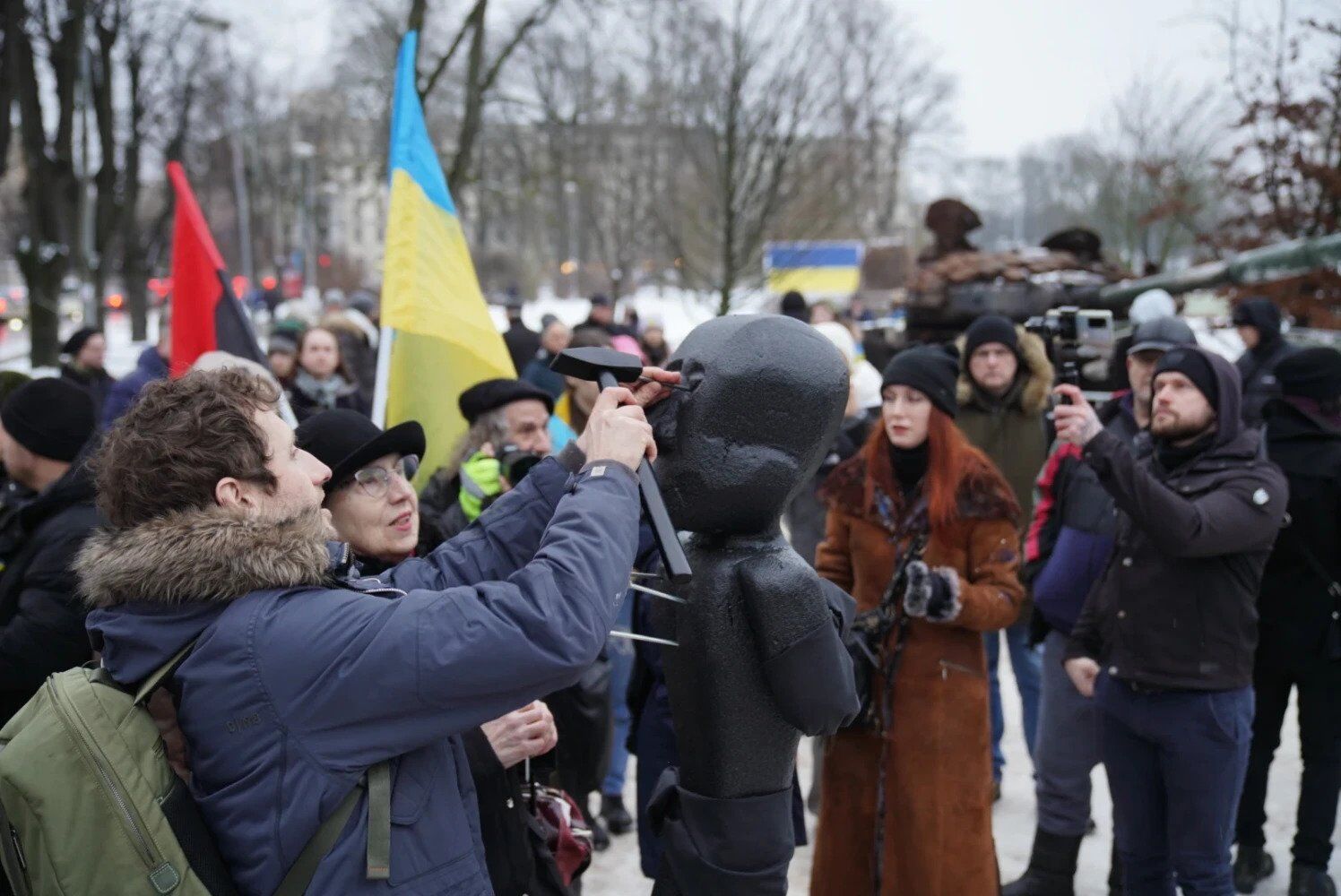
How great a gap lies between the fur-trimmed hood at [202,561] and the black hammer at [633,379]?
56 cm

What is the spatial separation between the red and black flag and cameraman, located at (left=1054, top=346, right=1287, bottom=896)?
326 cm

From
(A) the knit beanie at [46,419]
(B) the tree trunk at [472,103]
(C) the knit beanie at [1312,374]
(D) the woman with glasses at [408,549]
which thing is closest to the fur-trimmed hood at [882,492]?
(D) the woman with glasses at [408,549]

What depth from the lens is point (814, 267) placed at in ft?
73.7

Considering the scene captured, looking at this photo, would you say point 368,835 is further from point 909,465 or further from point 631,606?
point 909,465

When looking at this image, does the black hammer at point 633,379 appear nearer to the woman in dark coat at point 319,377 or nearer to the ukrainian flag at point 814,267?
the woman in dark coat at point 319,377

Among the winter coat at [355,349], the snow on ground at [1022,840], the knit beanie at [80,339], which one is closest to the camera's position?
the snow on ground at [1022,840]

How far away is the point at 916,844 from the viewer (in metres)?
3.62

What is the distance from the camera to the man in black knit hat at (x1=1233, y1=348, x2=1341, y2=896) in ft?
14.7

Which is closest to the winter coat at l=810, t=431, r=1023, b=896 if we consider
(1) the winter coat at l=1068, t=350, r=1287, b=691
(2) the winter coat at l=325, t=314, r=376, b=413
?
(1) the winter coat at l=1068, t=350, r=1287, b=691

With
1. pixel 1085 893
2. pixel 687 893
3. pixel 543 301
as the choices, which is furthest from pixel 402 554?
pixel 543 301

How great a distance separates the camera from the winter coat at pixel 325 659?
186 cm

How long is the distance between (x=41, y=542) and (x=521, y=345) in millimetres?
6774

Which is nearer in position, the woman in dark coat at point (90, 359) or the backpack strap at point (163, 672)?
the backpack strap at point (163, 672)

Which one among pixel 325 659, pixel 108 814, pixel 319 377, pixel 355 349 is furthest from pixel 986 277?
pixel 108 814
